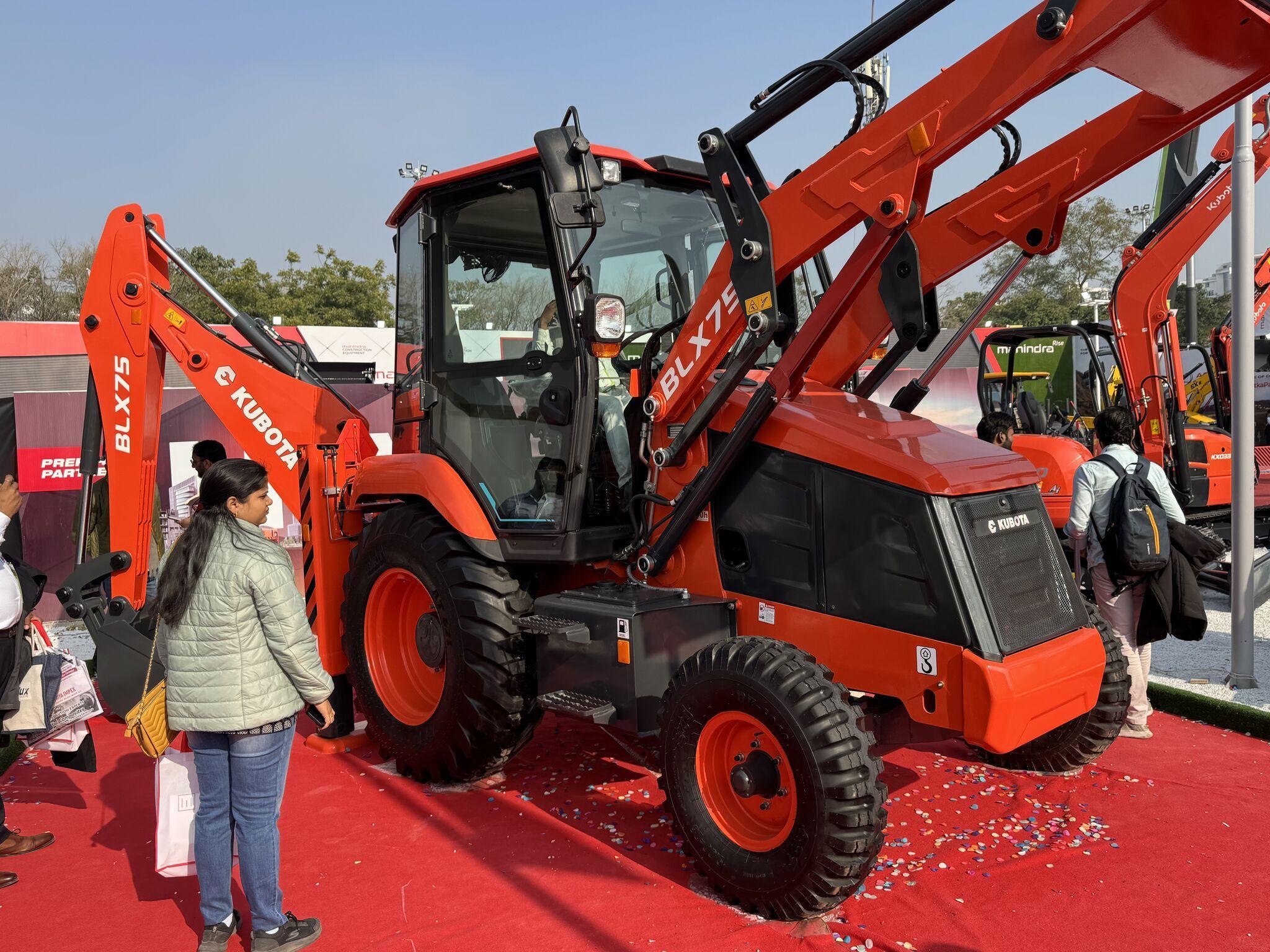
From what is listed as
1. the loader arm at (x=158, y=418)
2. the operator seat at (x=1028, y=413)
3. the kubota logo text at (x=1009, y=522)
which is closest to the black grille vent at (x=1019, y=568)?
the kubota logo text at (x=1009, y=522)

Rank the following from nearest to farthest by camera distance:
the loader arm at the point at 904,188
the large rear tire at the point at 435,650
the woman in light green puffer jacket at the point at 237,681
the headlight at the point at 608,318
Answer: the loader arm at the point at 904,188, the woman in light green puffer jacket at the point at 237,681, the headlight at the point at 608,318, the large rear tire at the point at 435,650

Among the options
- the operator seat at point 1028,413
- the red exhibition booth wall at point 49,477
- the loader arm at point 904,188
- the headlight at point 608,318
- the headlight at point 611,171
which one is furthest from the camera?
the operator seat at point 1028,413

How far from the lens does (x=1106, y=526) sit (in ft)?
15.9

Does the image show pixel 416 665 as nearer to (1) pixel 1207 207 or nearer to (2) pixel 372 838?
(2) pixel 372 838

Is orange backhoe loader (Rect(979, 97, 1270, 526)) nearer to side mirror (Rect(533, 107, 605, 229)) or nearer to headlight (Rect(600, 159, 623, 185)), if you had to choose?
headlight (Rect(600, 159, 623, 185))

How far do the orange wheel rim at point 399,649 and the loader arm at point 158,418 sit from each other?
35cm

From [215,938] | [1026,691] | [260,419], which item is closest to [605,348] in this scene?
[1026,691]

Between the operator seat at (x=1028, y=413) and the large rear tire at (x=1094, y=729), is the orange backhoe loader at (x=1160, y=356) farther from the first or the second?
Answer: the large rear tire at (x=1094, y=729)

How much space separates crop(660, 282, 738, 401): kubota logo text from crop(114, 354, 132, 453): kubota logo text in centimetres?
281

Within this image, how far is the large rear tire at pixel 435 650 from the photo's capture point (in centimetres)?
412

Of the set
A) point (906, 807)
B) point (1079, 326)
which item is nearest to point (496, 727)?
point (906, 807)

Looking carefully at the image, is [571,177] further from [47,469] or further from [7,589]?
[47,469]

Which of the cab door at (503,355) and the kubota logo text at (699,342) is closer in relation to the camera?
the kubota logo text at (699,342)

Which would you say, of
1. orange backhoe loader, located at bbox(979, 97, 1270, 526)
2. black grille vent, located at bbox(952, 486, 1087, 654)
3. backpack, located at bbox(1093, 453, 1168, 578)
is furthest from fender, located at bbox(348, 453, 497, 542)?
orange backhoe loader, located at bbox(979, 97, 1270, 526)
